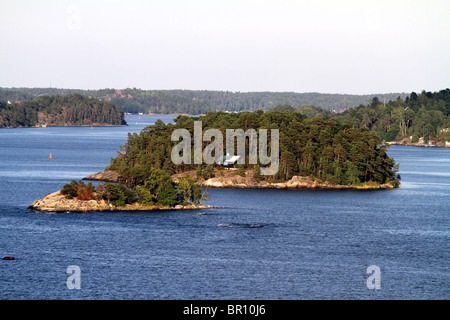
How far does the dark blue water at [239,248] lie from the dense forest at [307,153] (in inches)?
381

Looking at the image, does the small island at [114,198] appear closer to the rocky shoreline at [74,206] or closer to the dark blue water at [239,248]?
the rocky shoreline at [74,206]

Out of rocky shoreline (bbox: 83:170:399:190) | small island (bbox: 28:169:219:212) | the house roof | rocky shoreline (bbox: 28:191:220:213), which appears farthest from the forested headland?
rocky shoreline (bbox: 28:191:220:213)

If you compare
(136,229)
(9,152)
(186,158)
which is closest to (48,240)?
(136,229)

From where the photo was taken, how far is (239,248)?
69.2 meters

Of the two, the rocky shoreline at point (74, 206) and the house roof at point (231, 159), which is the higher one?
the house roof at point (231, 159)

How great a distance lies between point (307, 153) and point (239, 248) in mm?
54337

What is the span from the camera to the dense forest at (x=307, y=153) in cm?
12000

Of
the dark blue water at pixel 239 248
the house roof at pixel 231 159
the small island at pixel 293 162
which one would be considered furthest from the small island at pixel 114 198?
the house roof at pixel 231 159

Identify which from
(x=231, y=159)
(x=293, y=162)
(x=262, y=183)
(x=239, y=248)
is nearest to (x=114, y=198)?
(x=239, y=248)

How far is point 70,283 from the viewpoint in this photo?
181ft

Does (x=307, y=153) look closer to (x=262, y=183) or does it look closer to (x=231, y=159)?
(x=262, y=183)

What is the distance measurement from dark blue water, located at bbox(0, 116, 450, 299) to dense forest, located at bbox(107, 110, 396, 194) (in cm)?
968

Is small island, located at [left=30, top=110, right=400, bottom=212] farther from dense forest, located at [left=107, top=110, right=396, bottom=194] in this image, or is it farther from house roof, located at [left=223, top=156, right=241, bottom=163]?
house roof, located at [left=223, top=156, right=241, bottom=163]
